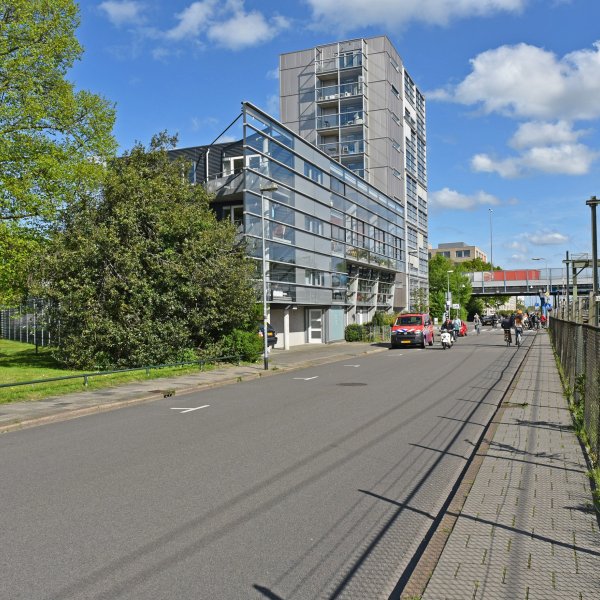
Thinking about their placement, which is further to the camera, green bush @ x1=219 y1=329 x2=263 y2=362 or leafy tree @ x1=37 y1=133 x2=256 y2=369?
green bush @ x1=219 y1=329 x2=263 y2=362

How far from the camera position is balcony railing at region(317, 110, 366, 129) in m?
58.0

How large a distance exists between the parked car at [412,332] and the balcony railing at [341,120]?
26035mm

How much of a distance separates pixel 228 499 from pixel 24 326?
35.3m

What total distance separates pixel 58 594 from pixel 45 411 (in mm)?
9408

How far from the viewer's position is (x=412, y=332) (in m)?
37.7

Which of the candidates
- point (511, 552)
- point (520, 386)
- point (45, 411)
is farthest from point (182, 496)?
point (520, 386)

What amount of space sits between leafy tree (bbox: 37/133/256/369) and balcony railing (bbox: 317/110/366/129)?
36.9 metres

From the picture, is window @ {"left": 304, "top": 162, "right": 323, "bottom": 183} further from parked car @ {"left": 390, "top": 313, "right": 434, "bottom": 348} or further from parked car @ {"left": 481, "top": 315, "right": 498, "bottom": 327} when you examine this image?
parked car @ {"left": 481, "top": 315, "right": 498, "bottom": 327}

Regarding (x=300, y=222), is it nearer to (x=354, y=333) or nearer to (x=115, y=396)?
(x=354, y=333)

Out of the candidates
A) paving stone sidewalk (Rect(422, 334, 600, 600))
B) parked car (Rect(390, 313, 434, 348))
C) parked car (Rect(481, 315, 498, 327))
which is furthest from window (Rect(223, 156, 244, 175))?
parked car (Rect(481, 315, 498, 327))

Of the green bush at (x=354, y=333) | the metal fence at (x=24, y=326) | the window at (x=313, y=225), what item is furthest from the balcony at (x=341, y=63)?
the metal fence at (x=24, y=326)

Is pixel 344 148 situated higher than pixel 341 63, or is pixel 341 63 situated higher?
pixel 341 63

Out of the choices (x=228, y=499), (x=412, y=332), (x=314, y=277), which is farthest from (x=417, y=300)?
(x=228, y=499)

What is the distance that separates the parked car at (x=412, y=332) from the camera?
1485 inches
